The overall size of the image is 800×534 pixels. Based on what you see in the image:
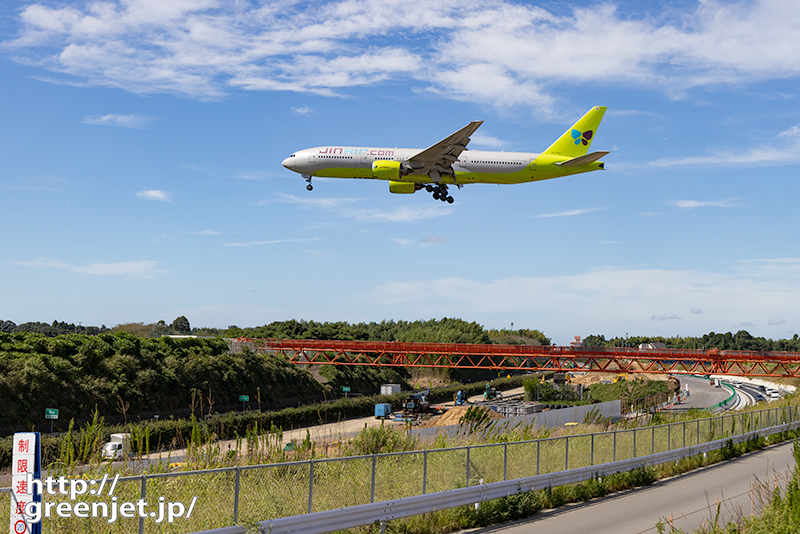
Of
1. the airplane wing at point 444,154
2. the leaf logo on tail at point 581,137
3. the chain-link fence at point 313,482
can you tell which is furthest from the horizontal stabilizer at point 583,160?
the chain-link fence at point 313,482

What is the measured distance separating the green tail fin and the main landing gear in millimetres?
9300

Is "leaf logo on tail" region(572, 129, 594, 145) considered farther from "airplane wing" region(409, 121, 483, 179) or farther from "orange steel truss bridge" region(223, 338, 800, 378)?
"orange steel truss bridge" region(223, 338, 800, 378)

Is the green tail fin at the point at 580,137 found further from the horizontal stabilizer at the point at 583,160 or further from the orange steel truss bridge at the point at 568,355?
the orange steel truss bridge at the point at 568,355

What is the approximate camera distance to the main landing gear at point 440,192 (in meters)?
42.8

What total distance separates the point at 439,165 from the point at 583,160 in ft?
29.0

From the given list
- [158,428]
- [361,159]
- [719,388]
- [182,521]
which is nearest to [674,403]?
[719,388]

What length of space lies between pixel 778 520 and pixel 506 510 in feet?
19.3

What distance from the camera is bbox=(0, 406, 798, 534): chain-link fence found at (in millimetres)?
10297

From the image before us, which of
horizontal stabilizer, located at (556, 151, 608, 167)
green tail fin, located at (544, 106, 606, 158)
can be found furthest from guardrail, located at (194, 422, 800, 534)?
green tail fin, located at (544, 106, 606, 158)

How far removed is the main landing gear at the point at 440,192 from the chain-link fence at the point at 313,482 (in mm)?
23715

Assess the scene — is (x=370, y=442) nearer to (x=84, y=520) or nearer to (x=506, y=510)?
(x=506, y=510)

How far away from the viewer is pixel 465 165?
42.2 metres

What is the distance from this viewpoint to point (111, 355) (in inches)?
2432

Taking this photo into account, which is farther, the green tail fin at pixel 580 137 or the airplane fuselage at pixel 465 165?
the green tail fin at pixel 580 137
